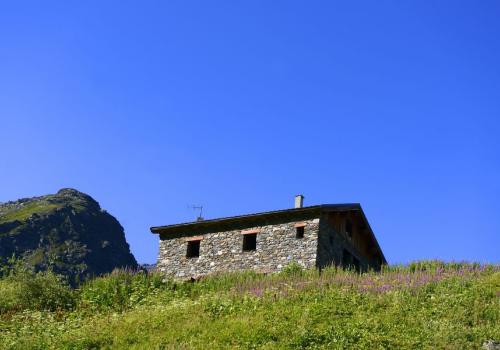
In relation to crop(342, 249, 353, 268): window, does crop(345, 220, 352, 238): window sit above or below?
above

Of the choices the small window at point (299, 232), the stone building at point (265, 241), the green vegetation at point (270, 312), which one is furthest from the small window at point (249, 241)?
the green vegetation at point (270, 312)

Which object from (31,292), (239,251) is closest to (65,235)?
(239,251)

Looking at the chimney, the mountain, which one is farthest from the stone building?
the mountain

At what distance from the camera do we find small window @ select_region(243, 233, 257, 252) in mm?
33281

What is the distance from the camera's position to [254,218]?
109 ft

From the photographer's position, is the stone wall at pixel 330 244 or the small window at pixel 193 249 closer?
the stone wall at pixel 330 244

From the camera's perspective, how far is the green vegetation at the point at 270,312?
16219mm

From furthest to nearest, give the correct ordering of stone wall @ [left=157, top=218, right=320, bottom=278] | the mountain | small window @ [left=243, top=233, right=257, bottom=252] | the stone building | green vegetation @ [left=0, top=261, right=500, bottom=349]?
1. the mountain
2. small window @ [left=243, top=233, right=257, bottom=252]
3. the stone building
4. stone wall @ [left=157, top=218, right=320, bottom=278]
5. green vegetation @ [left=0, top=261, right=500, bottom=349]

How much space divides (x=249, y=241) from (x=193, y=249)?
142 inches

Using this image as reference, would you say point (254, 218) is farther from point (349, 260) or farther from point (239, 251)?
point (349, 260)

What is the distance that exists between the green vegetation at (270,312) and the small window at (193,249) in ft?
20.7

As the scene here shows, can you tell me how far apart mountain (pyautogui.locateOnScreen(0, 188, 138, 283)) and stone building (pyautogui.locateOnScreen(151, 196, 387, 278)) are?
88.1 meters

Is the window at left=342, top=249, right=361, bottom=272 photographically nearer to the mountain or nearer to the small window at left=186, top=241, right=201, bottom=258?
the small window at left=186, top=241, right=201, bottom=258

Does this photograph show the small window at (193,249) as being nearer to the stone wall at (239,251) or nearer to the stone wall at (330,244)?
the stone wall at (239,251)
